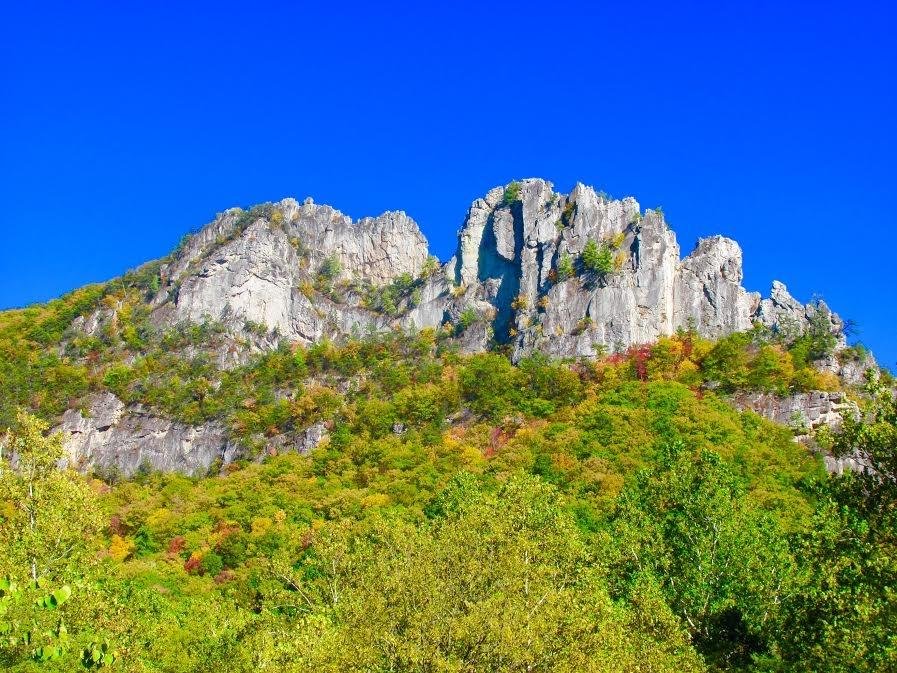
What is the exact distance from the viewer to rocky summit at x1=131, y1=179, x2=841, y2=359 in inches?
3339

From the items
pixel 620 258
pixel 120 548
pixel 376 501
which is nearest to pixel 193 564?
pixel 120 548

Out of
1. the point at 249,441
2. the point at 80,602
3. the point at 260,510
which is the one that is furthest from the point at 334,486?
the point at 80,602

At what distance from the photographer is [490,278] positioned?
331ft

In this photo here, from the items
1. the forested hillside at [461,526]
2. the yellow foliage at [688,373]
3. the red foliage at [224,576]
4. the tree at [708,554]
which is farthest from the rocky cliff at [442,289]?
the tree at [708,554]

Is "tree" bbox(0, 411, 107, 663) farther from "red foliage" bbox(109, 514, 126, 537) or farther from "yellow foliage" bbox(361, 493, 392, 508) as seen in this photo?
"red foliage" bbox(109, 514, 126, 537)

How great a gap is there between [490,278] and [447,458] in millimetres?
38901

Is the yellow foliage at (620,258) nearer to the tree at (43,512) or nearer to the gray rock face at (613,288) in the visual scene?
the gray rock face at (613,288)

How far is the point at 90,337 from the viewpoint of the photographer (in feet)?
330

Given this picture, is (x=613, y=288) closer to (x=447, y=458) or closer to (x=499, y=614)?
(x=447, y=458)

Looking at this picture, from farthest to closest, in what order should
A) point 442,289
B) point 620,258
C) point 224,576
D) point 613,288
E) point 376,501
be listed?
point 442,289 → point 620,258 → point 613,288 → point 376,501 → point 224,576

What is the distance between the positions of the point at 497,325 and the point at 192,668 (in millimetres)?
69398

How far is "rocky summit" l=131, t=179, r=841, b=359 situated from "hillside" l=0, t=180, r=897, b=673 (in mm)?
375

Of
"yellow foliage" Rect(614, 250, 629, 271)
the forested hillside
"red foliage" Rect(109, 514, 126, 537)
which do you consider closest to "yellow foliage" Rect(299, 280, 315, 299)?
the forested hillside

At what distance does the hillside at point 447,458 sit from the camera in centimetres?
1919
